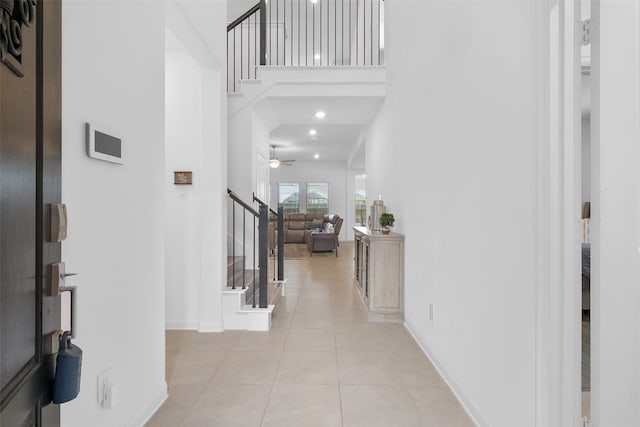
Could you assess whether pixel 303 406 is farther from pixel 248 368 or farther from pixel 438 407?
pixel 438 407

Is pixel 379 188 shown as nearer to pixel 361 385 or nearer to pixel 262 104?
pixel 262 104

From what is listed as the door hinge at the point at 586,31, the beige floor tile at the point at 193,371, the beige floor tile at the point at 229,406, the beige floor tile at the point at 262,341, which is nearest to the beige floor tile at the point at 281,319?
the beige floor tile at the point at 262,341

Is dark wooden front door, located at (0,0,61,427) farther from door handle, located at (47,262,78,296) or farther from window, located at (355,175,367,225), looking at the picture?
window, located at (355,175,367,225)

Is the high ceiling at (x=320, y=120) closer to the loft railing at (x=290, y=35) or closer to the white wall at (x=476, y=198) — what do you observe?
the loft railing at (x=290, y=35)

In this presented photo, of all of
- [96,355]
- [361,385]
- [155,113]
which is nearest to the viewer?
[96,355]

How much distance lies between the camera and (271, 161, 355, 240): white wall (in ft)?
40.2

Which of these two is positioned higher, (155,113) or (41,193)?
(155,113)

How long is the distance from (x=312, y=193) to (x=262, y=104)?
7350 mm

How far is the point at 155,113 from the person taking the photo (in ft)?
6.70

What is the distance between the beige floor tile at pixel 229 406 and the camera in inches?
76.1

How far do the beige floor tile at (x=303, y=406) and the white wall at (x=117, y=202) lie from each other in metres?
0.72

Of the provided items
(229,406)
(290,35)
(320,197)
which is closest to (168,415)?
(229,406)

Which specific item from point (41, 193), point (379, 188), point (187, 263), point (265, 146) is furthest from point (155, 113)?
point (265, 146)

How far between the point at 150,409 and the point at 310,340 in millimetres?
1456
